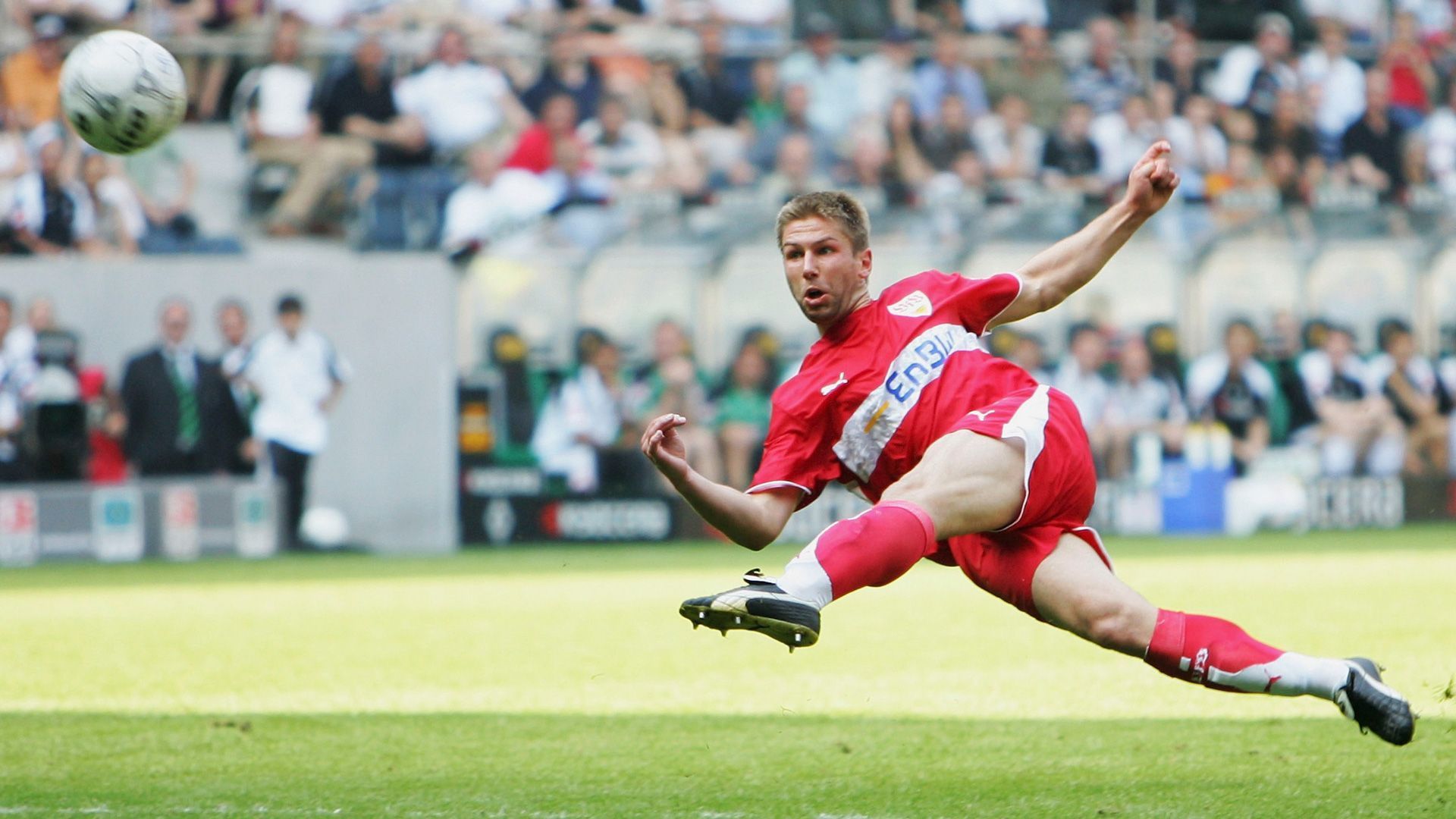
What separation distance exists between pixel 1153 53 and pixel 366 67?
27.2ft

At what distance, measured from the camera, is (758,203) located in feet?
52.3

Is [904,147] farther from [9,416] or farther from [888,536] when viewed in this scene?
[888,536]

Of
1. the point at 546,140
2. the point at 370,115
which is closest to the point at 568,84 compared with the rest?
the point at 546,140

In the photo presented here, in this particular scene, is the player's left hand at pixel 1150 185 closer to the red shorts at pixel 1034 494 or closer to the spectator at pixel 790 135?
the red shorts at pixel 1034 494

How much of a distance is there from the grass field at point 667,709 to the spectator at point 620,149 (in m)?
6.18

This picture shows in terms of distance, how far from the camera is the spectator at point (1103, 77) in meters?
18.3

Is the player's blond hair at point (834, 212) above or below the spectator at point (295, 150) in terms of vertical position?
below

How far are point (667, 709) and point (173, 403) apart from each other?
28.8ft

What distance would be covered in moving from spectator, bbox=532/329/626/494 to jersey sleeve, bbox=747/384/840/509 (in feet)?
32.5

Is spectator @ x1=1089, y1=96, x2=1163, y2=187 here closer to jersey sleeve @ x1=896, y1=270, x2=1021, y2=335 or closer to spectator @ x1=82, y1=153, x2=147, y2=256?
spectator @ x1=82, y1=153, x2=147, y2=256

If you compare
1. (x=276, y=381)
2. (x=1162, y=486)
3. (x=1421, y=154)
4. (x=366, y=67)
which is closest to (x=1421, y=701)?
(x=1162, y=486)

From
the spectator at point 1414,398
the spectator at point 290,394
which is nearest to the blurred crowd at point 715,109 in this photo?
the spectator at point 290,394

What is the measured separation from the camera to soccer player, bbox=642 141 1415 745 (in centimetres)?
463

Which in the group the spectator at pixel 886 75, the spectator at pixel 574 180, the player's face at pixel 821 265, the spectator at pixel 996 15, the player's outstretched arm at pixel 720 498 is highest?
the spectator at pixel 996 15
